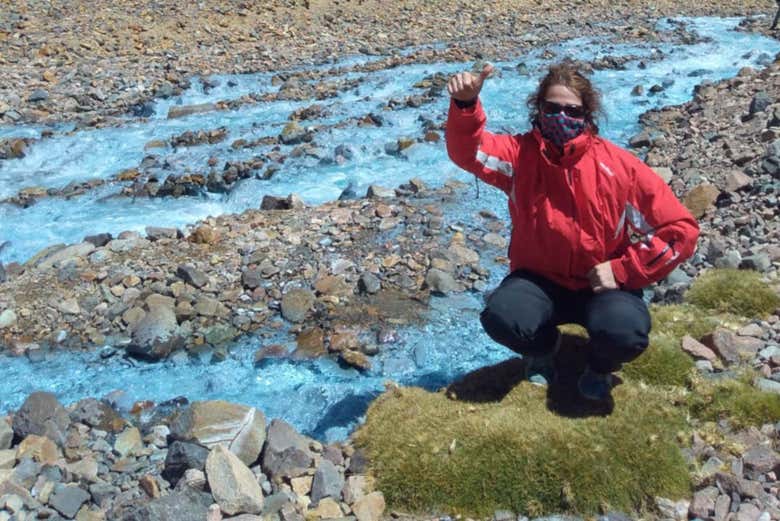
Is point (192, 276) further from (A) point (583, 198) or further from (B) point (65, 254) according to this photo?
(A) point (583, 198)

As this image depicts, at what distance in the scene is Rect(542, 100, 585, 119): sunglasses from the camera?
171 inches

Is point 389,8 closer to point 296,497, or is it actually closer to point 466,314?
point 466,314

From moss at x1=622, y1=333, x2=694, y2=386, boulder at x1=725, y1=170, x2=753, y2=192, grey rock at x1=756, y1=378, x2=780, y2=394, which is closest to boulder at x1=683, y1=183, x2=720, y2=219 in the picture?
boulder at x1=725, y1=170, x2=753, y2=192

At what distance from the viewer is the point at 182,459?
185 inches

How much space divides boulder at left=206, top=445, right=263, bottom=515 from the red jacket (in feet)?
6.96

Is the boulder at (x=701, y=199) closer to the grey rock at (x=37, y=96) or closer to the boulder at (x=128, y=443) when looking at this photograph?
the boulder at (x=128, y=443)

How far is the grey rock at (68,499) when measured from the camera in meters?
4.44

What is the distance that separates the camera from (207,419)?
506 cm

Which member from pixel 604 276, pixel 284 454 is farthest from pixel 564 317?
pixel 284 454

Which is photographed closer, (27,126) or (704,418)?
(704,418)

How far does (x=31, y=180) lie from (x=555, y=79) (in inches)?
400

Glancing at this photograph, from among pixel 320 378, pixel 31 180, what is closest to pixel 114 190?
pixel 31 180

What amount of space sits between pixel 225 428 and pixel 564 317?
7.30 ft

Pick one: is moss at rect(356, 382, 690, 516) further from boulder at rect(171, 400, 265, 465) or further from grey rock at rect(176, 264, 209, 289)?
grey rock at rect(176, 264, 209, 289)
